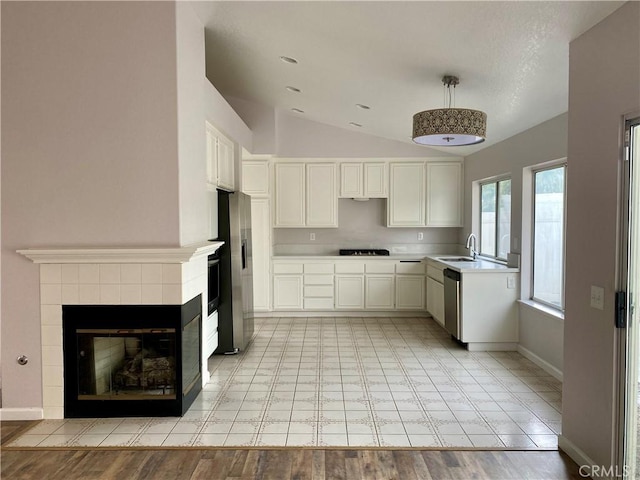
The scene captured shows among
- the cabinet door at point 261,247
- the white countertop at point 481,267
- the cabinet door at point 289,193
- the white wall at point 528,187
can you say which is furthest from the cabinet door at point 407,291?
the cabinet door at point 261,247

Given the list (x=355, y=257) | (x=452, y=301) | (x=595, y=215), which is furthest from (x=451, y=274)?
(x=595, y=215)

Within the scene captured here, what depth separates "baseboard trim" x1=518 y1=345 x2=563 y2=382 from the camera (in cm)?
380

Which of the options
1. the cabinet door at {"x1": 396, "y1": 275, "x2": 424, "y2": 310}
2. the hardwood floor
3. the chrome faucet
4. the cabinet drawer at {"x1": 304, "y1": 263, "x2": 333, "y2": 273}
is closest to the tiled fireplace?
the hardwood floor

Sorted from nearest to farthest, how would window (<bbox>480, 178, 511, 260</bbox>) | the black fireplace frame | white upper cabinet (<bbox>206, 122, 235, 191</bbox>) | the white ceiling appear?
the white ceiling < the black fireplace frame < white upper cabinet (<bbox>206, 122, 235, 191</bbox>) < window (<bbox>480, 178, 511, 260</bbox>)

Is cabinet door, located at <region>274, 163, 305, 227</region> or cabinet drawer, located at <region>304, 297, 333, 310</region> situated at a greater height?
cabinet door, located at <region>274, 163, 305, 227</region>

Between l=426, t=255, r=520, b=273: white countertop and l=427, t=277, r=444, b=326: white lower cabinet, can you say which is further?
l=427, t=277, r=444, b=326: white lower cabinet

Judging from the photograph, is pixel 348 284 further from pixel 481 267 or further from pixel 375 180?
pixel 481 267

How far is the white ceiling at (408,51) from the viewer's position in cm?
257

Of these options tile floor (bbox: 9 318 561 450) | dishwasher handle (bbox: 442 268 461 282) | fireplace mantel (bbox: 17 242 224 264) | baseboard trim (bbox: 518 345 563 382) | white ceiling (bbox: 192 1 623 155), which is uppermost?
white ceiling (bbox: 192 1 623 155)

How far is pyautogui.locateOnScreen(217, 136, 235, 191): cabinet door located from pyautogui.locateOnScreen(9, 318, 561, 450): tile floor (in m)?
1.83

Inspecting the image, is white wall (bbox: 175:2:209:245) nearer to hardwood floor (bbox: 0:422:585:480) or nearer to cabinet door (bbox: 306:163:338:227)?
hardwood floor (bbox: 0:422:585:480)

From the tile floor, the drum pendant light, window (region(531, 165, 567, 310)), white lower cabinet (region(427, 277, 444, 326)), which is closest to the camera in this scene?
the tile floor

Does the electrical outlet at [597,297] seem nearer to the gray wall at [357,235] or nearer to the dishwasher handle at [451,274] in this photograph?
the dishwasher handle at [451,274]

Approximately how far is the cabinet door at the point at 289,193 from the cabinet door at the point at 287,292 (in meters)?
0.79
